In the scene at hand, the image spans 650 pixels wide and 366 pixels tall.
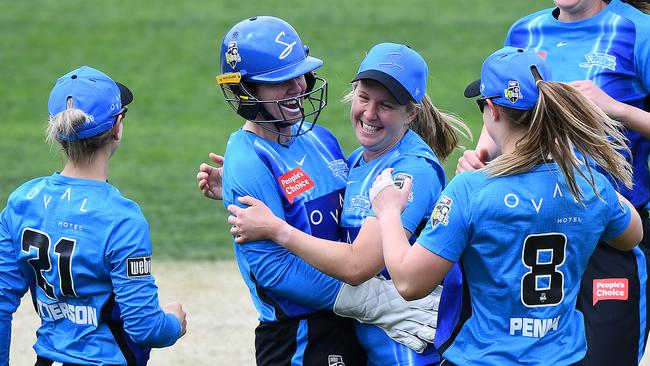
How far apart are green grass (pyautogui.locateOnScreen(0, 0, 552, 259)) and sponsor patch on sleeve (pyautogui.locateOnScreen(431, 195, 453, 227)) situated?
6.16 meters

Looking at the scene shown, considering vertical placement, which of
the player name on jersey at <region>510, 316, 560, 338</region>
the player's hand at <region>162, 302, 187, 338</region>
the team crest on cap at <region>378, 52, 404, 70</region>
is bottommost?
the player's hand at <region>162, 302, 187, 338</region>

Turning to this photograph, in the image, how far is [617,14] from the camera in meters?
5.48

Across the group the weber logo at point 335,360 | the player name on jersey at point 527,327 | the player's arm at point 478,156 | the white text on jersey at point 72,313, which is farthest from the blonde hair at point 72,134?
the player name on jersey at point 527,327

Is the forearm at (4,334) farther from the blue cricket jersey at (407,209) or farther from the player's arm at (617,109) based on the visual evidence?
the player's arm at (617,109)

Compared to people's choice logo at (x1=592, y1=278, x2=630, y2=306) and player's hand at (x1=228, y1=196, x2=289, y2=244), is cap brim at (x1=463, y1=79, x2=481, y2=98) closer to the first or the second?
player's hand at (x1=228, y1=196, x2=289, y2=244)

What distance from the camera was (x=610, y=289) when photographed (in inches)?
212

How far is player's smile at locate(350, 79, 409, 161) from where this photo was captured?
15.2 feet

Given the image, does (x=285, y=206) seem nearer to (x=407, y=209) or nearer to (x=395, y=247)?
(x=407, y=209)

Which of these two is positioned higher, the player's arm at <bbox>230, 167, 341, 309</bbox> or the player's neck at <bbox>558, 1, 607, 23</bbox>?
the player's neck at <bbox>558, 1, 607, 23</bbox>

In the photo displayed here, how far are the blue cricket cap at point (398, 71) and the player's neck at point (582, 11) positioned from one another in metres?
1.20

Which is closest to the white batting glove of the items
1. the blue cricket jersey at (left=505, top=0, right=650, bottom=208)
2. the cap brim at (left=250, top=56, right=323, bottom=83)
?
the cap brim at (left=250, top=56, right=323, bottom=83)

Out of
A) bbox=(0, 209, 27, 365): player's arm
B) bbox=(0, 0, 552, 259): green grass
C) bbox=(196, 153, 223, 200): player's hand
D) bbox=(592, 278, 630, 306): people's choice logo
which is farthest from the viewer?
bbox=(0, 0, 552, 259): green grass

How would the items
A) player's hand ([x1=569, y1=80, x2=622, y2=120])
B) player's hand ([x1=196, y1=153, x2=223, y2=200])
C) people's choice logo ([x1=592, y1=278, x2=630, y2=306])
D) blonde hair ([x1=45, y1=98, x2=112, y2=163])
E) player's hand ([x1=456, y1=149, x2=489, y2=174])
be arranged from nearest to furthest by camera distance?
blonde hair ([x1=45, y1=98, x2=112, y2=163]), player's hand ([x1=456, y1=149, x2=489, y2=174]), player's hand ([x1=569, y1=80, x2=622, y2=120]), player's hand ([x1=196, y1=153, x2=223, y2=200]), people's choice logo ([x1=592, y1=278, x2=630, y2=306])

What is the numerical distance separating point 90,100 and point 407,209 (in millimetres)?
1401
